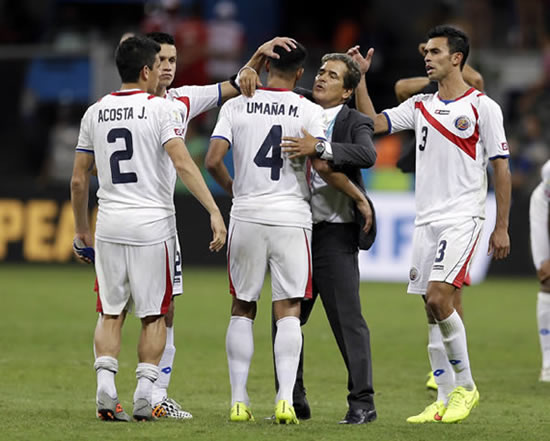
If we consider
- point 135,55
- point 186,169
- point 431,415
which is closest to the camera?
point 186,169

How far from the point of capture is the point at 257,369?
1014 centimetres

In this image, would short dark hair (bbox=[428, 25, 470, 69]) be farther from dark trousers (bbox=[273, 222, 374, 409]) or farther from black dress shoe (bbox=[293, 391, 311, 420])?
black dress shoe (bbox=[293, 391, 311, 420])

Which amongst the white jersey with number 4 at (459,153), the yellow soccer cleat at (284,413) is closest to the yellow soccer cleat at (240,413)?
the yellow soccer cleat at (284,413)

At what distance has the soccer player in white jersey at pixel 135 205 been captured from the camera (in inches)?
270

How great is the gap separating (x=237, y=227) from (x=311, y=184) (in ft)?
2.00

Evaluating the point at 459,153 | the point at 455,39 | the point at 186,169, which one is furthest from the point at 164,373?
the point at 455,39

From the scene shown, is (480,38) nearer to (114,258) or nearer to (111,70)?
(111,70)

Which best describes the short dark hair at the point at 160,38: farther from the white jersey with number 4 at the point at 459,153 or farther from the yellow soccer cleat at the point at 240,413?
the yellow soccer cleat at the point at 240,413

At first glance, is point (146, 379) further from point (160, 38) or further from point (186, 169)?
point (160, 38)

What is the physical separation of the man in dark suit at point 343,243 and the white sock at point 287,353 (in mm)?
370

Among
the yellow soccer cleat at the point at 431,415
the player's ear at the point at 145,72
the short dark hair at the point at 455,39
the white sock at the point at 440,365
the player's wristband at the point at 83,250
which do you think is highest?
the short dark hair at the point at 455,39

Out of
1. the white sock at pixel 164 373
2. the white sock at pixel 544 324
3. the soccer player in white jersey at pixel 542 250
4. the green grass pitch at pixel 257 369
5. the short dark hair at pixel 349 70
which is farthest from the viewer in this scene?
the soccer player in white jersey at pixel 542 250

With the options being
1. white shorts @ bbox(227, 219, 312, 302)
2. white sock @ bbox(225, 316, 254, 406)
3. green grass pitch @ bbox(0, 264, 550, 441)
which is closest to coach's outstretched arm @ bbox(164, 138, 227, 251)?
white shorts @ bbox(227, 219, 312, 302)

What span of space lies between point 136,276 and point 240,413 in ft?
3.51
